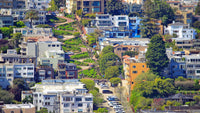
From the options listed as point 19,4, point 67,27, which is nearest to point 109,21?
point 67,27

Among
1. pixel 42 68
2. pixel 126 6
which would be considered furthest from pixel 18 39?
pixel 126 6

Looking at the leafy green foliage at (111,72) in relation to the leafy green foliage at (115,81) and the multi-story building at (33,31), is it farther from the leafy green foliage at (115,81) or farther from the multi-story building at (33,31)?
the multi-story building at (33,31)

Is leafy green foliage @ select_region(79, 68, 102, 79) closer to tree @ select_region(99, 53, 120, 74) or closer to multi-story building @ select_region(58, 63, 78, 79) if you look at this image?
tree @ select_region(99, 53, 120, 74)

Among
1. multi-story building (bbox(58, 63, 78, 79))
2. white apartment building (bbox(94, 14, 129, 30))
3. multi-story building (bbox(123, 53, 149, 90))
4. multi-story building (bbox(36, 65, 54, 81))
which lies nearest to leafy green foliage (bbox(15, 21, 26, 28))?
white apartment building (bbox(94, 14, 129, 30))

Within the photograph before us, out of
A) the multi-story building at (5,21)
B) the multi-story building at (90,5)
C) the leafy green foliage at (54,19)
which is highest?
the multi-story building at (90,5)

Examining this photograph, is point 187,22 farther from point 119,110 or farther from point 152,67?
point 119,110

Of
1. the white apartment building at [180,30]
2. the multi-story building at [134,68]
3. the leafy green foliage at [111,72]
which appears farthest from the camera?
the white apartment building at [180,30]

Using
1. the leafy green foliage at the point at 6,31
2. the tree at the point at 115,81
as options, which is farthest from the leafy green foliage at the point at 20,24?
the tree at the point at 115,81
